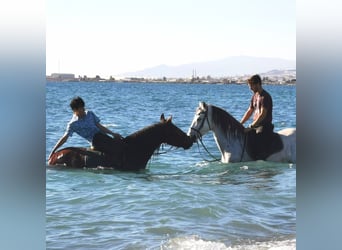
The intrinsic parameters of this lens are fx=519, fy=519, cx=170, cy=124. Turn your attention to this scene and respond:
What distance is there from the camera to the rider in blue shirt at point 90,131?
143 inches

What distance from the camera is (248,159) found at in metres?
3.99

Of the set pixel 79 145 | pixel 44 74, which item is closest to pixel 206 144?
pixel 79 145

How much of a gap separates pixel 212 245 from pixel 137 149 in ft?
4.89

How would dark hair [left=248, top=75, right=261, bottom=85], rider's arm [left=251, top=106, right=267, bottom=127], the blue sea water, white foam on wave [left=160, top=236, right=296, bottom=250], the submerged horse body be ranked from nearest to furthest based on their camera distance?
white foam on wave [left=160, top=236, right=296, bottom=250]
the blue sea water
dark hair [left=248, top=75, right=261, bottom=85]
rider's arm [left=251, top=106, right=267, bottom=127]
the submerged horse body

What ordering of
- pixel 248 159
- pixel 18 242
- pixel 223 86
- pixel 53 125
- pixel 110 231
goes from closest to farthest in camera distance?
pixel 18 242 → pixel 110 231 → pixel 223 86 → pixel 53 125 → pixel 248 159

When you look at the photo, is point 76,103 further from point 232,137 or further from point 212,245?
point 212,245

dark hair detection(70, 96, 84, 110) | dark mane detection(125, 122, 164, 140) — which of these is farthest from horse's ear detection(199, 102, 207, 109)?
dark hair detection(70, 96, 84, 110)

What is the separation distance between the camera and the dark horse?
12.3ft

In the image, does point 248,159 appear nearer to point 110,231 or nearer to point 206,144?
point 206,144

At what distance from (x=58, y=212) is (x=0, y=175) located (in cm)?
154

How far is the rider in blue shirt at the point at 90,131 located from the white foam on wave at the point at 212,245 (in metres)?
1.30

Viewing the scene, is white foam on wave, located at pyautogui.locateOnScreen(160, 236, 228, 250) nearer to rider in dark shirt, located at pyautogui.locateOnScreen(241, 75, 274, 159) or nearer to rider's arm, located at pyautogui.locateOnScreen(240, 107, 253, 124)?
rider in dark shirt, located at pyautogui.locateOnScreen(241, 75, 274, 159)

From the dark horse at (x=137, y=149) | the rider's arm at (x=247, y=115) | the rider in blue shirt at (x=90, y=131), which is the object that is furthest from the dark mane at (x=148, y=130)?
the rider's arm at (x=247, y=115)

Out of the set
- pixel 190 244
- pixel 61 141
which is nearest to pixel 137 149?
pixel 61 141
